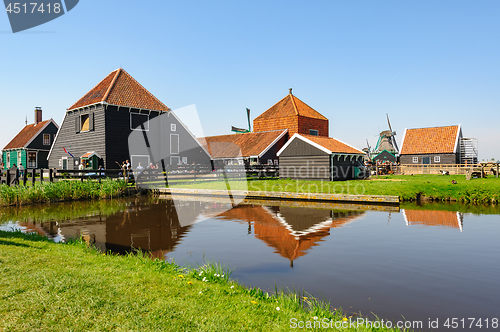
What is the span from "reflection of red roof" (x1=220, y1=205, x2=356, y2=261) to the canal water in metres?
0.03

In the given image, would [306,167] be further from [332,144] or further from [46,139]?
[46,139]

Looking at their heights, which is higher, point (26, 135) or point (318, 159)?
point (26, 135)

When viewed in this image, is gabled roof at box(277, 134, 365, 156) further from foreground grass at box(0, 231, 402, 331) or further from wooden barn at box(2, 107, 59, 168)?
wooden barn at box(2, 107, 59, 168)

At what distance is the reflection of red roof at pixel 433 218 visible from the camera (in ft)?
38.6

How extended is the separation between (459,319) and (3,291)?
6.38m

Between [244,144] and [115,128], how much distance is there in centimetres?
1520

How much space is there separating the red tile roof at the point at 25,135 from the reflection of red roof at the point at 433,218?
4483cm

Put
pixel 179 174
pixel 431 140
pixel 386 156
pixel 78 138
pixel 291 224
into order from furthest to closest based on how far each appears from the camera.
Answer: pixel 386 156, pixel 431 140, pixel 78 138, pixel 179 174, pixel 291 224

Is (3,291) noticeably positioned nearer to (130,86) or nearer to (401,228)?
(401,228)

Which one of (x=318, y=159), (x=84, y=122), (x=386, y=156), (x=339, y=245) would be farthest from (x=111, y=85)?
(x=386, y=156)

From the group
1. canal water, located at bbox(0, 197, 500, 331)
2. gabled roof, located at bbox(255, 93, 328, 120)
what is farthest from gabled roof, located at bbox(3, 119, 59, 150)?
canal water, located at bbox(0, 197, 500, 331)

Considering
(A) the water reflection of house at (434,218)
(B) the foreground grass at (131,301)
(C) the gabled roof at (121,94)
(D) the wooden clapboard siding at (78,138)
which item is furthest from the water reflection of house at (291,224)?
(C) the gabled roof at (121,94)

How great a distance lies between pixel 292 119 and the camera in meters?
37.9

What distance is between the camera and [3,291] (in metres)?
4.29
